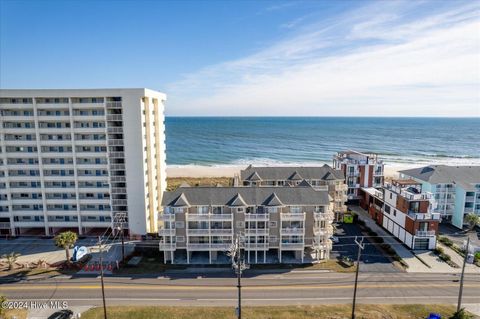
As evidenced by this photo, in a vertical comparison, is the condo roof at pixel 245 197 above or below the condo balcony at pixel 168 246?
above

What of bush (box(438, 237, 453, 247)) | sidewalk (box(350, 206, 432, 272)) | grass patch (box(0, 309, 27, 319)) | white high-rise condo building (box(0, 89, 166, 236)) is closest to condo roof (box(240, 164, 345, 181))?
sidewalk (box(350, 206, 432, 272))

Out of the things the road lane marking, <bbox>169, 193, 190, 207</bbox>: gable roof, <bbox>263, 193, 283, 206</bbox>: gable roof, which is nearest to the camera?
the road lane marking

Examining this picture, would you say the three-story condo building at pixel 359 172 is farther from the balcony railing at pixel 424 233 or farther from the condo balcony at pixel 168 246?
the condo balcony at pixel 168 246

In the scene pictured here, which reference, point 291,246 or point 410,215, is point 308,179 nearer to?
point 410,215

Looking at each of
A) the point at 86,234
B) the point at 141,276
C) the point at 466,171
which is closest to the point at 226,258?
the point at 141,276

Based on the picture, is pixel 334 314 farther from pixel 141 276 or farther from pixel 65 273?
pixel 65 273

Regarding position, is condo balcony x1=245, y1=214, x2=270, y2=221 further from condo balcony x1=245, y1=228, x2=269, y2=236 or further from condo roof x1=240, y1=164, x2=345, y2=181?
condo roof x1=240, y1=164, x2=345, y2=181

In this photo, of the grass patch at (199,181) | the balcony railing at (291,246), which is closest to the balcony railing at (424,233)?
the balcony railing at (291,246)
